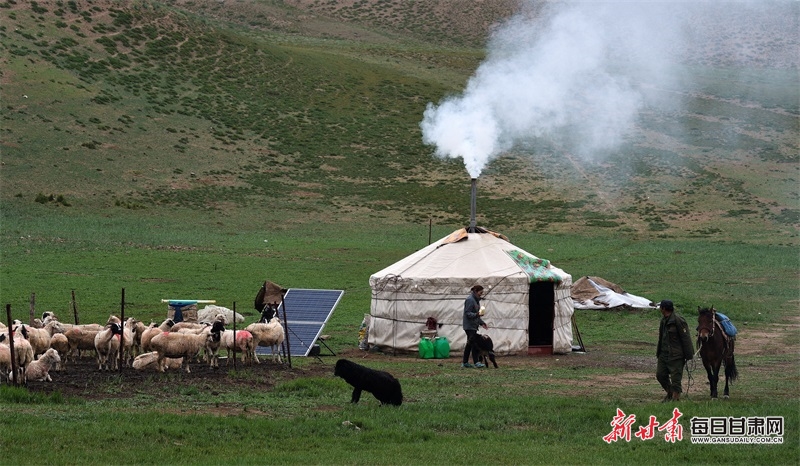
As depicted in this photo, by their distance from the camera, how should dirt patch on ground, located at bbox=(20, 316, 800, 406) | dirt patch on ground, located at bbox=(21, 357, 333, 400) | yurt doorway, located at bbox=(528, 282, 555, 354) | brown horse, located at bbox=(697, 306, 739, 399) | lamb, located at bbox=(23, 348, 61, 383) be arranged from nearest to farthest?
dirt patch on ground, located at bbox=(21, 357, 333, 400) < dirt patch on ground, located at bbox=(20, 316, 800, 406) < lamb, located at bbox=(23, 348, 61, 383) < brown horse, located at bbox=(697, 306, 739, 399) < yurt doorway, located at bbox=(528, 282, 555, 354)

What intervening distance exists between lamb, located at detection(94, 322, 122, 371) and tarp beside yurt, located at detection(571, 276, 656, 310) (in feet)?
45.6

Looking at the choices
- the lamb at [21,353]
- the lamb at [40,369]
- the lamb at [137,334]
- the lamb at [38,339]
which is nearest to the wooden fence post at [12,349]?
the lamb at [21,353]

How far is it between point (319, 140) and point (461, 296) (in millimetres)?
48537

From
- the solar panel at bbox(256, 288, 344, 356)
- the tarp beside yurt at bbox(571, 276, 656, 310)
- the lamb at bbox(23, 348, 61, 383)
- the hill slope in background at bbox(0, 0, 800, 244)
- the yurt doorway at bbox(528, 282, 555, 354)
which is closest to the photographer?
the lamb at bbox(23, 348, 61, 383)

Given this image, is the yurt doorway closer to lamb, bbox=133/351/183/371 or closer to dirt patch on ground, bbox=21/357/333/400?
dirt patch on ground, bbox=21/357/333/400

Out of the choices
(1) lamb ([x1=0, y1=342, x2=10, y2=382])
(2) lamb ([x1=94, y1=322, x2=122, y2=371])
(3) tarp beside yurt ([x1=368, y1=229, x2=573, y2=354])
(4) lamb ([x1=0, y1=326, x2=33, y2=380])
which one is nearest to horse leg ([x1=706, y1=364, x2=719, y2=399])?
(3) tarp beside yurt ([x1=368, y1=229, x2=573, y2=354])

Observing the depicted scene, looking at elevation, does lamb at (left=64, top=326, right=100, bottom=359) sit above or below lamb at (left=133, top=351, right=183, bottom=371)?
above

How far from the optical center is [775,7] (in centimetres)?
9281

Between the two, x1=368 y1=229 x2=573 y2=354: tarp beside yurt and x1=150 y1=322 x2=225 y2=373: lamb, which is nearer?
x1=150 y1=322 x2=225 y2=373: lamb

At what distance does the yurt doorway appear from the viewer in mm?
20489

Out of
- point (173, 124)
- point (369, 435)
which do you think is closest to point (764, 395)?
point (369, 435)

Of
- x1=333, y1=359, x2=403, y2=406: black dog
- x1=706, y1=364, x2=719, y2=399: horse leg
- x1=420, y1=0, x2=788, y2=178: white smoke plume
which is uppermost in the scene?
x1=420, y1=0, x2=788, y2=178: white smoke plume

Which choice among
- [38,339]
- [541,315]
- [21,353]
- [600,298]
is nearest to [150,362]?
[38,339]

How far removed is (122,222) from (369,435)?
1393 inches
